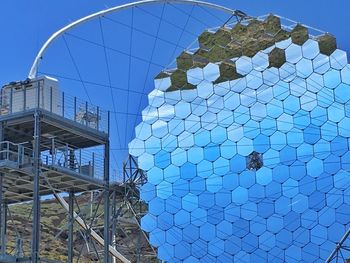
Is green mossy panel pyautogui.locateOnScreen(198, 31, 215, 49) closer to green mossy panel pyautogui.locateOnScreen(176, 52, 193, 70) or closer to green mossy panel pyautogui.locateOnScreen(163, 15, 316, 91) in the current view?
green mossy panel pyautogui.locateOnScreen(163, 15, 316, 91)

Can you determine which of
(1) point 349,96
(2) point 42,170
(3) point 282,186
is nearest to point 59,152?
(2) point 42,170

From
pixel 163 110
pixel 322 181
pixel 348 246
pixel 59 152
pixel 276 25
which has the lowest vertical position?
pixel 348 246

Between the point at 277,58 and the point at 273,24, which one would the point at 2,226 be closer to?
the point at 277,58

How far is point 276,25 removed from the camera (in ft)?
118

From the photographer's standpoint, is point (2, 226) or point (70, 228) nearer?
point (2, 226)

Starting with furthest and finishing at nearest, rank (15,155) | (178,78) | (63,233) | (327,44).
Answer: (63,233)
(178,78)
(327,44)
(15,155)

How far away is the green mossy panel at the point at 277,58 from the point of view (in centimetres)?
3544

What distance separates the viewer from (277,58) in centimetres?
3556

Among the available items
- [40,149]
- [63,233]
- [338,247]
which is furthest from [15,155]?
[63,233]

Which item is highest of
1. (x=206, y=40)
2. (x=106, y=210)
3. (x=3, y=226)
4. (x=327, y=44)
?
(x=206, y=40)

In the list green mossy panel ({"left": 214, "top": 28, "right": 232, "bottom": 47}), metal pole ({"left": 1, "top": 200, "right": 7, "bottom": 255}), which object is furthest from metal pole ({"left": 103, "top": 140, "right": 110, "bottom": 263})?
green mossy panel ({"left": 214, "top": 28, "right": 232, "bottom": 47})

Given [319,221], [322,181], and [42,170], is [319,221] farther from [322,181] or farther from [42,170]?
[42,170]

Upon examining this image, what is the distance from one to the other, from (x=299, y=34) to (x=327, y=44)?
5.33ft

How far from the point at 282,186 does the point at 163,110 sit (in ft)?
24.2
